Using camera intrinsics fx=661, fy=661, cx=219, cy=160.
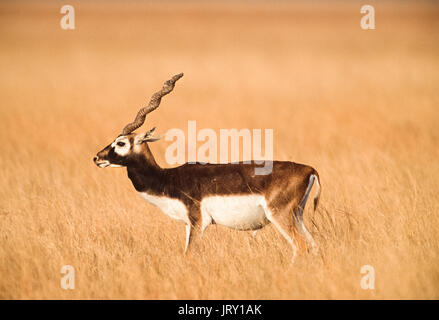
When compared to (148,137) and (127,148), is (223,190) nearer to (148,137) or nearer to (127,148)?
(148,137)

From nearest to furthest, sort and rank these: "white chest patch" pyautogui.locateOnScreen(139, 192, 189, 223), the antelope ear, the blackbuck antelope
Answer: the blackbuck antelope
"white chest patch" pyautogui.locateOnScreen(139, 192, 189, 223)
the antelope ear

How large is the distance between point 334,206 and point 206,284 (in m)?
3.01

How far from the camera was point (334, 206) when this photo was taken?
368 inches

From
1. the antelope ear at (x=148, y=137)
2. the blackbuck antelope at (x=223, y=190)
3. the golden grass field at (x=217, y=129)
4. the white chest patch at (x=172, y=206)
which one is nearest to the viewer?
the golden grass field at (x=217, y=129)

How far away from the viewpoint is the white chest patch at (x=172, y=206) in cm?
763

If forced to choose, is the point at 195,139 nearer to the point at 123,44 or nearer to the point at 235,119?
the point at 235,119

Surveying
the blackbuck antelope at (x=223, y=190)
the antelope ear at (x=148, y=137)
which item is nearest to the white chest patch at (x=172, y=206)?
the blackbuck antelope at (x=223, y=190)

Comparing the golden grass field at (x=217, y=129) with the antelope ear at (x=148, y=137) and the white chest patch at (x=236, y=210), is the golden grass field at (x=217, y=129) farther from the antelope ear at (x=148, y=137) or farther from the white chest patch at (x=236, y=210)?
the antelope ear at (x=148, y=137)

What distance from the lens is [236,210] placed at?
7410mm

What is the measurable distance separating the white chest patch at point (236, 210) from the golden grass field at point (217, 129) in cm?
42

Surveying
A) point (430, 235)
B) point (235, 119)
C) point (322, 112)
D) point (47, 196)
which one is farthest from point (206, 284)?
point (322, 112)

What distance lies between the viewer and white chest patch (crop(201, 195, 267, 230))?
741 centimetres

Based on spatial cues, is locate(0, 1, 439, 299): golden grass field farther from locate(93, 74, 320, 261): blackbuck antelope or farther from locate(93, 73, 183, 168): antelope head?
locate(93, 73, 183, 168): antelope head

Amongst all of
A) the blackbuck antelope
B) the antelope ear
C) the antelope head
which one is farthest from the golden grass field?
the antelope ear
